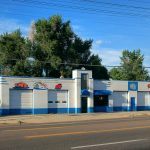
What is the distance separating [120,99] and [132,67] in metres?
30.1

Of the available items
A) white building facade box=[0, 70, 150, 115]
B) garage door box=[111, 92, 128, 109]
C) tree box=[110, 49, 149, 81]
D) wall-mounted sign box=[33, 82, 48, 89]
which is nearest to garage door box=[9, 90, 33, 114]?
white building facade box=[0, 70, 150, 115]

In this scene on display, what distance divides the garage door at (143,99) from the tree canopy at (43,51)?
8.34m

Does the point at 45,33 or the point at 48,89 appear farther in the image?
the point at 45,33

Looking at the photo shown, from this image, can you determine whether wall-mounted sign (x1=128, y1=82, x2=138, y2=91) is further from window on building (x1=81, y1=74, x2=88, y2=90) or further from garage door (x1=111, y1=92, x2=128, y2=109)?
window on building (x1=81, y1=74, x2=88, y2=90)

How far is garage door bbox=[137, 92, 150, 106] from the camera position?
60.3 m

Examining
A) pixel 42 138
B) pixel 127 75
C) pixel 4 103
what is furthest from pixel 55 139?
pixel 127 75

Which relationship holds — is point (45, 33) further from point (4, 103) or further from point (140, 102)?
point (4, 103)

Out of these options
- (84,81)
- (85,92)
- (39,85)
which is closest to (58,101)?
(39,85)

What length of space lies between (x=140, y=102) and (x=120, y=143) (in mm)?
44798

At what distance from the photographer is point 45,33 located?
66.6 metres

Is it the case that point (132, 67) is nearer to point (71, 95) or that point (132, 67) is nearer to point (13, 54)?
point (13, 54)

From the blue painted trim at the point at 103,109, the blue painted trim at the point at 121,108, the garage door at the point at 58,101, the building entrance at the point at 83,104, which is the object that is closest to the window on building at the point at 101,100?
the blue painted trim at the point at 103,109

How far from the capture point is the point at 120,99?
58031 mm

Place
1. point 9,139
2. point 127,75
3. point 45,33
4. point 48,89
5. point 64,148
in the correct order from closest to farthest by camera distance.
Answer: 1. point 64,148
2. point 9,139
3. point 48,89
4. point 45,33
5. point 127,75
